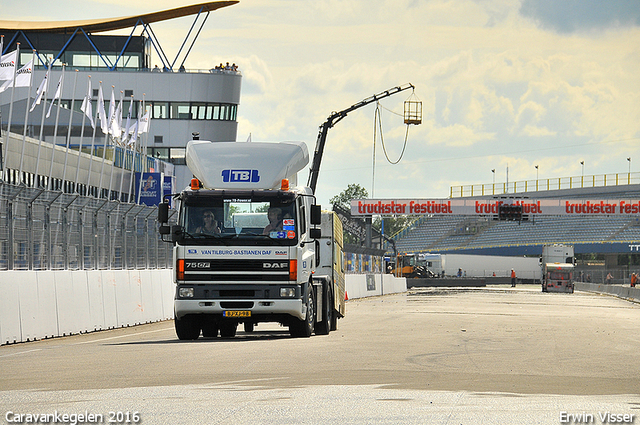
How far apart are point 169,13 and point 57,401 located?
76.4m

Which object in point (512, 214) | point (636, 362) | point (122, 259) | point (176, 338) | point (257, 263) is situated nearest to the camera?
point (636, 362)

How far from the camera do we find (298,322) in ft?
59.8

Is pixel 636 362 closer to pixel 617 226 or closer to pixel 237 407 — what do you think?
pixel 237 407

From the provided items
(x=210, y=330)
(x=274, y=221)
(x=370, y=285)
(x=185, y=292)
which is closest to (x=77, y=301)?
(x=210, y=330)

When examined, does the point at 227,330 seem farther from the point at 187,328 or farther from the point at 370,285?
the point at 370,285

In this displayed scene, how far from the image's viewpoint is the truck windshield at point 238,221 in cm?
1727

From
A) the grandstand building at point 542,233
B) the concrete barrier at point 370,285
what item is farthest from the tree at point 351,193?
the concrete barrier at point 370,285

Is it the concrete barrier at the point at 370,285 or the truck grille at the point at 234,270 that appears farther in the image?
the concrete barrier at the point at 370,285

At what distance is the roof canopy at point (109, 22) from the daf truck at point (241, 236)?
67.0m

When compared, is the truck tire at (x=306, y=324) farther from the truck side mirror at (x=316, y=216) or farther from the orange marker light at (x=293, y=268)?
the truck side mirror at (x=316, y=216)

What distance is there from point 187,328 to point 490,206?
2640 inches

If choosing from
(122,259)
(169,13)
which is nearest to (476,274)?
(169,13)

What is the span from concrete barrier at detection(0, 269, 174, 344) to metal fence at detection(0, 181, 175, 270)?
38 cm

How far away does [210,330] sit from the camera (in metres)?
19.9
